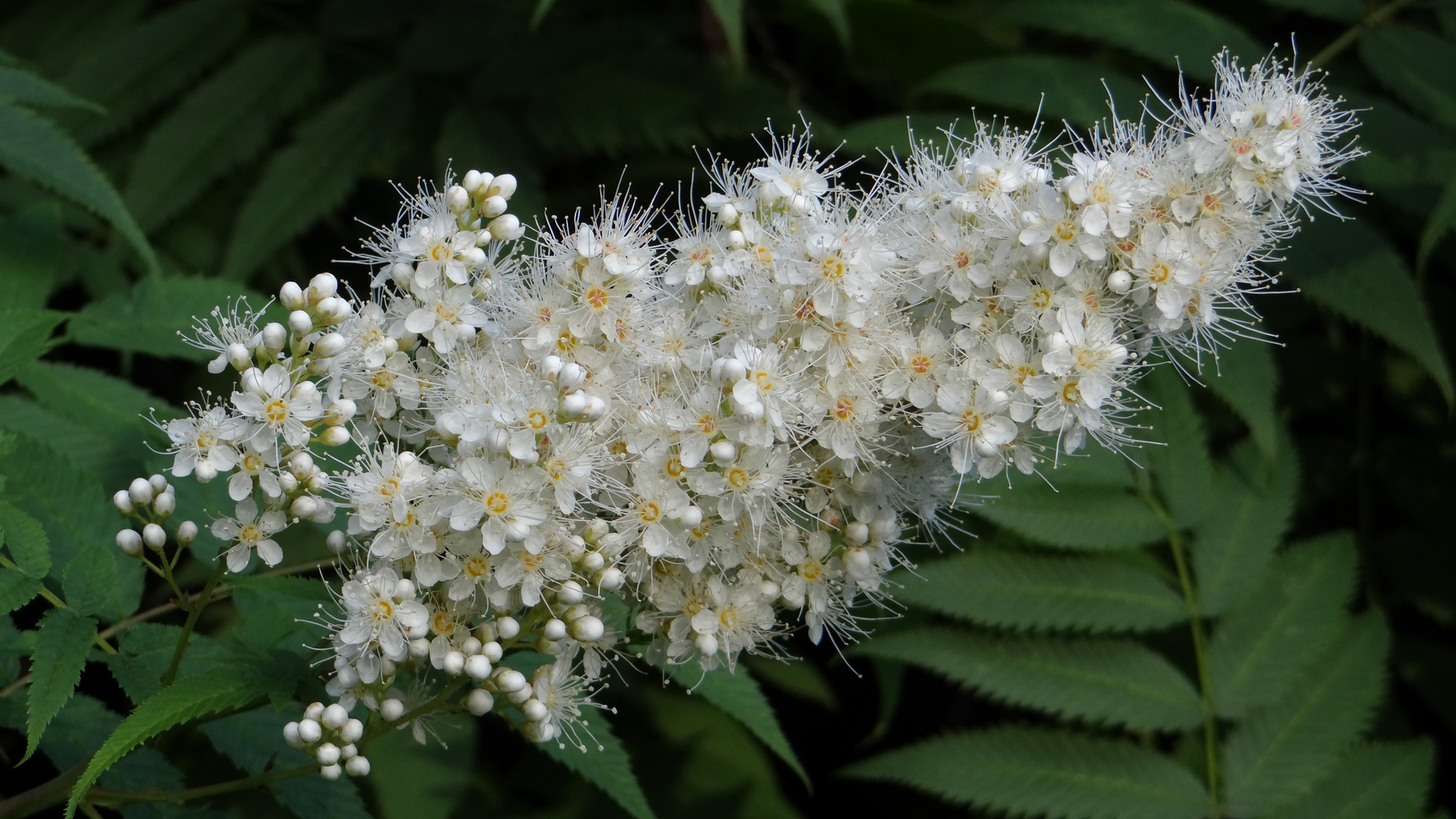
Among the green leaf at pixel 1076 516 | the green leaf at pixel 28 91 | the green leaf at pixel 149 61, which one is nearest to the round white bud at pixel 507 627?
the green leaf at pixel 1076 516

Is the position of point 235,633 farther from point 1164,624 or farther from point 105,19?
point 105,19

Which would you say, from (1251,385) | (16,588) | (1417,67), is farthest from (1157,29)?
(16,588)

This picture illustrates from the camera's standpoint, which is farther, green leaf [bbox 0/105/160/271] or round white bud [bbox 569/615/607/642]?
green leaf [bbox 0/105/160/271]

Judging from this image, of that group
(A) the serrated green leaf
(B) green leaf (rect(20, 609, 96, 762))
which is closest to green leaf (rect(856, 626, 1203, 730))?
(A) the serrated green leaf

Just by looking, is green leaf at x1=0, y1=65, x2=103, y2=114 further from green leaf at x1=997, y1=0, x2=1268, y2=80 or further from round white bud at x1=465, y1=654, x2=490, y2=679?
green leaf at x1=997, y1=0, x2=1268, y2=80

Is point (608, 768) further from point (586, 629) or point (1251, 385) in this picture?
point (1251, 385)

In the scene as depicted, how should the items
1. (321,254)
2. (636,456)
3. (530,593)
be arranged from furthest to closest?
(321,254) < (636,456) < (530,593)

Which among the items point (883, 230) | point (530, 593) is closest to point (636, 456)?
point (530, 593)
